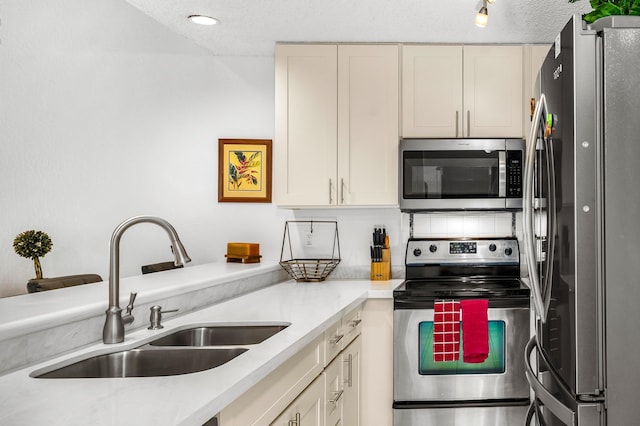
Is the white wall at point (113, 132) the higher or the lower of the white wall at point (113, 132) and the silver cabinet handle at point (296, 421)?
the higher

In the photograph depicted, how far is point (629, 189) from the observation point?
1365 mm

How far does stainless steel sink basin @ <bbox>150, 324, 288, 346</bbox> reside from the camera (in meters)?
1.90

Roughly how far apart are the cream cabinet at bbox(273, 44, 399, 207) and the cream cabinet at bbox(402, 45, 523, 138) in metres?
0.10

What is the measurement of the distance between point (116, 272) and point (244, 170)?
6.46 feet

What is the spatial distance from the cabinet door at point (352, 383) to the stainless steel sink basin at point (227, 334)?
0.59 m

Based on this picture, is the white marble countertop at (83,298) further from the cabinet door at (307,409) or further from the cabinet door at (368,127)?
the cabinet door at (368,127)

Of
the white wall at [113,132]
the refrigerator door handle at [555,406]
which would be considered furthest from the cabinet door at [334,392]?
the white wall at [113,132]

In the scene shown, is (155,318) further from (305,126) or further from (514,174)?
(514,174)

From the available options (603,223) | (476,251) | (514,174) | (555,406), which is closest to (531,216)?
(603,223)

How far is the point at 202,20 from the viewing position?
286cm

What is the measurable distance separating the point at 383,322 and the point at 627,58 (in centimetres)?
185

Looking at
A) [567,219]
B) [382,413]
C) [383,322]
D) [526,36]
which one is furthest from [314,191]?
[567,219]

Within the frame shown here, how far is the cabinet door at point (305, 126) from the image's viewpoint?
3.14 m

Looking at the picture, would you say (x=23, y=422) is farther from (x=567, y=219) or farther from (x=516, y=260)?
(x=516, y=260)
